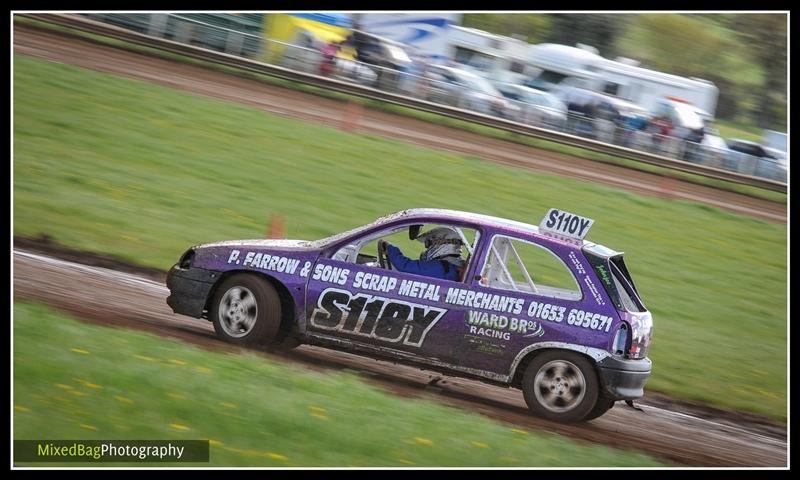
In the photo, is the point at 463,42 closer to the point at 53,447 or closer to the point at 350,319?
the point at 350,319

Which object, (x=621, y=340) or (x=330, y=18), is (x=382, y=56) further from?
(x=621, y=340)

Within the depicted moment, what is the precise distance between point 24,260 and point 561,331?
6030 mm

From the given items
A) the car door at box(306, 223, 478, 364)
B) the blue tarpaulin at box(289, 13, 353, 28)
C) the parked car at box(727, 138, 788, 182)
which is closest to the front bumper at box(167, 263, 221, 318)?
the car door at box(306, 223, 478, 364)

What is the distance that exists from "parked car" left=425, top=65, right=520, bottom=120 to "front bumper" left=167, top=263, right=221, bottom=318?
40.7 feet

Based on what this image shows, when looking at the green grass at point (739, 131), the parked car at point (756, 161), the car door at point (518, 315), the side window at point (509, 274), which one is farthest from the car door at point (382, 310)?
the green grass at point (739, 131)

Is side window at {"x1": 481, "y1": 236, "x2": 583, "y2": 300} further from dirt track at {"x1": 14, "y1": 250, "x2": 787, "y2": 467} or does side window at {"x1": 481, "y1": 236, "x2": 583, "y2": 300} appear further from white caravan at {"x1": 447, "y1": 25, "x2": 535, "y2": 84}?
white caravan at {"x1": 447, "y1": 25, "x2": 535, "y2": 84}

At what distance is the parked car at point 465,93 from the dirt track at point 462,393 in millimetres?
11042

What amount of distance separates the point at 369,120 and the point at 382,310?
1137cm

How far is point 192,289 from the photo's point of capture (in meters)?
8.95

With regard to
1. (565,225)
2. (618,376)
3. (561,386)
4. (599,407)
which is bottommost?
(599,407)

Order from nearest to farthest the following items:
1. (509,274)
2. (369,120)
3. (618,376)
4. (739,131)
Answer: (618,376) < (509,274) < (369,120) < (739,131)

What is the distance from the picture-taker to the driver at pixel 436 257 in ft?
28.4

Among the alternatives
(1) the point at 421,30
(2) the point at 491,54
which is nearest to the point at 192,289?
(1) the point at 421,30

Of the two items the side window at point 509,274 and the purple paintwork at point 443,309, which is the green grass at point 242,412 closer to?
the purple paintwork at point 443,309
